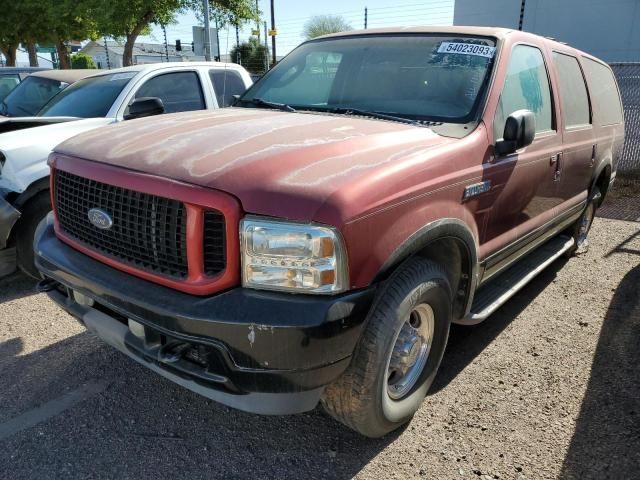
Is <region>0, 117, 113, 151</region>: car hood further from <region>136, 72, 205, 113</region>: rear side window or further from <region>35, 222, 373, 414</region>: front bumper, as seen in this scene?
<region>35, 222, 373, 414</region>: front bumper

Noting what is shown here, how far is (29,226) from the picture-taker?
4156 mm

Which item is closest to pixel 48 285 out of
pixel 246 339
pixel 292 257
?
pixel 246 339

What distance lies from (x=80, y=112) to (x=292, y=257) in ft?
13.8

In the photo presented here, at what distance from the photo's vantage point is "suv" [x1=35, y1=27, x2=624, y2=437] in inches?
76.2

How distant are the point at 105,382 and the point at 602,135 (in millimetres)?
4431

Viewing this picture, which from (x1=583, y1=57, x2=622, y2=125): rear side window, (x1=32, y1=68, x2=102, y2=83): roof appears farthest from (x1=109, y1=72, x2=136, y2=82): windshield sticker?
(x1=583, y1=57, x2=622, y2=125): rear side window

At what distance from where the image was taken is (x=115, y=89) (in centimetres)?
530

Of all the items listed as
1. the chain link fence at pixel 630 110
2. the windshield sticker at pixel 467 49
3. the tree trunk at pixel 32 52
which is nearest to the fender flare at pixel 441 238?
the windshield sticker at pixel 467 49

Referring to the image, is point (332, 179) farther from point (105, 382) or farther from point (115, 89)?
point (115, 89)

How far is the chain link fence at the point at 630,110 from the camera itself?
8914mm

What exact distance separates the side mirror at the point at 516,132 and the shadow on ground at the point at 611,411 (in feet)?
4.89

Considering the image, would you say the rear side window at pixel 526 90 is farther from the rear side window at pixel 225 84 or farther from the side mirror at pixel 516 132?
the rear side window at pixel 225 84

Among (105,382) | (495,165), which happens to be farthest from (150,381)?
(495,165)

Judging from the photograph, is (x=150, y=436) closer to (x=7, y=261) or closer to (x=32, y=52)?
(x=7, y=261)
